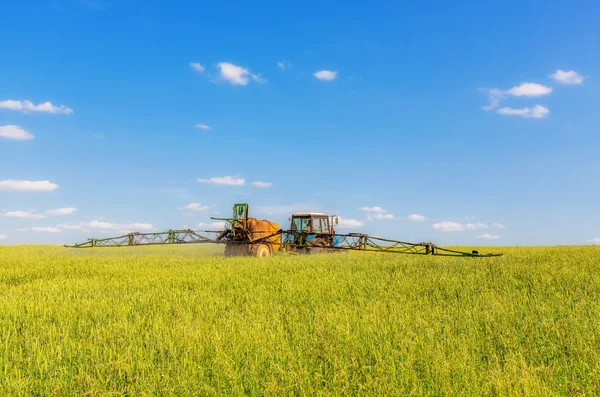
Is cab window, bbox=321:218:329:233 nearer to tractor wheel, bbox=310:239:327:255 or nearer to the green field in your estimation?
tractor wheel, bbox=310:239:327:255

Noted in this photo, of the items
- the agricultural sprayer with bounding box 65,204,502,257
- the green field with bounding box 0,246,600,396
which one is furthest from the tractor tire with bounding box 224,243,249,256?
the green field with bounding box 0,246,600,396

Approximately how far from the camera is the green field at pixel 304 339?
3.64 meters

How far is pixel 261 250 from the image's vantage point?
19.2m

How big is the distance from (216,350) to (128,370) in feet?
2.99

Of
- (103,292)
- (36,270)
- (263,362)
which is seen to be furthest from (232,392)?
(36,270)

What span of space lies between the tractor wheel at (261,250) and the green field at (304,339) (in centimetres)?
968

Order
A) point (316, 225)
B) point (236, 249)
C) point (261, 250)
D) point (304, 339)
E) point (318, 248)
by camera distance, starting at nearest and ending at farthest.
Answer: point (304, 339)
point (261, 250)
point (236, 249)
point (316, 225)
point (318, 248)

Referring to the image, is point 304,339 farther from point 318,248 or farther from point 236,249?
point 318,248

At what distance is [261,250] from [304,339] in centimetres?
1457

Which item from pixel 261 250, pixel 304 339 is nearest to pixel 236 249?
pixel 261 250

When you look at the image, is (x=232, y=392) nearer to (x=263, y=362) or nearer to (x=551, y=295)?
(x=263, y=362)

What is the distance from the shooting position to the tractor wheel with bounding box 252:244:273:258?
18.9 metres

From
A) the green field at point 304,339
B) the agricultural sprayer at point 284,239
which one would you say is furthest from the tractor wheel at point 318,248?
the green field at point 304,339

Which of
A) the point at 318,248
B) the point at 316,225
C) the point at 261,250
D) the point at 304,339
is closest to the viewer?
the point at 304,339
